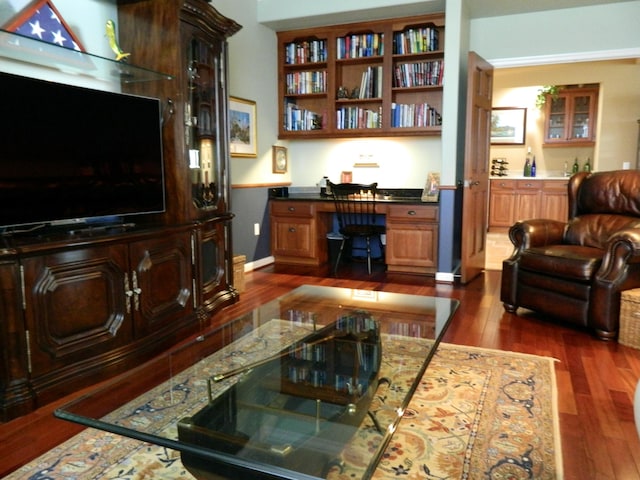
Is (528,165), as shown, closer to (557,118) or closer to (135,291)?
(557,118)

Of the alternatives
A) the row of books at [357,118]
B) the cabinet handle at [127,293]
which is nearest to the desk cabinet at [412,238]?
the row of books at [357,118]

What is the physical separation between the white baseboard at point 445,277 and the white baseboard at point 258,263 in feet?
5.87

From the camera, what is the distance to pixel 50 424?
6.49 feet

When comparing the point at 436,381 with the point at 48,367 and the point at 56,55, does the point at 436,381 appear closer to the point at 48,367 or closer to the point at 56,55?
the point at 48,367

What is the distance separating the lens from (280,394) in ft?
5.35

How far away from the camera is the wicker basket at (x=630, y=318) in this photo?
9.09ft

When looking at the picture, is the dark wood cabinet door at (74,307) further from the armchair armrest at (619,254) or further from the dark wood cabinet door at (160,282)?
the armchair armrest at (619,254)

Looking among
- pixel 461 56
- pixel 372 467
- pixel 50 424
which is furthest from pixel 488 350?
pixel 461 56

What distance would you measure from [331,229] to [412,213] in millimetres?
1104

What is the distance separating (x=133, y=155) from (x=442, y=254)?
2905 mm

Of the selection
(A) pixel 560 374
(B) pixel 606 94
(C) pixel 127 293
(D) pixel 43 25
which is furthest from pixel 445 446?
(B) pixel 606 94

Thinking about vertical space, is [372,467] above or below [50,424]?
above

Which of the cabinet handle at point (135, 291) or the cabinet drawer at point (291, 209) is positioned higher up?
the cabinet drawer at point (291, 209)

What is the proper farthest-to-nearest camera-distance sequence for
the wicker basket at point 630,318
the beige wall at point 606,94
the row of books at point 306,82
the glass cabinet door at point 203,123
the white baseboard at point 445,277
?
the beige wall at point 606,94
the row of books at point 306,82
the white baseboard at point 445,277
the glass cabinet door at point 203,123
the wicker basket at point 630,318
